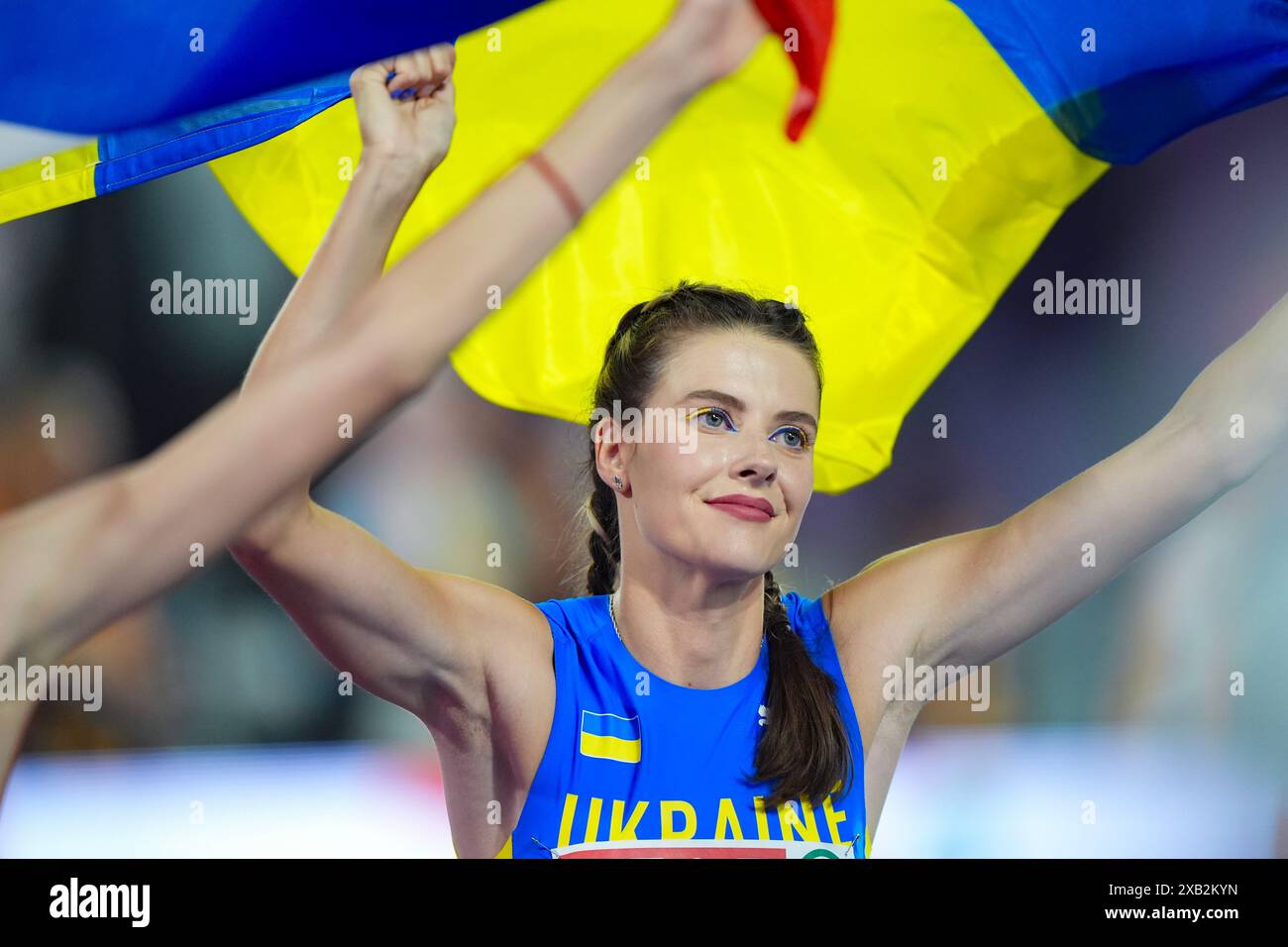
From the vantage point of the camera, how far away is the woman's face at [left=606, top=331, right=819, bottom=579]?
186cm

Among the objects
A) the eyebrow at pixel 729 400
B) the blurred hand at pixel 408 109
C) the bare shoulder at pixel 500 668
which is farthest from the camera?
the eyebrow at pixel 729 400

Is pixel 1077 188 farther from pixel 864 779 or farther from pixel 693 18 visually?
pixel 693 18

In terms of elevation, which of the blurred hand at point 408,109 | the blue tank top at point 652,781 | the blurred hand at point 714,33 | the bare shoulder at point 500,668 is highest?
the blurred hand at point 408,109

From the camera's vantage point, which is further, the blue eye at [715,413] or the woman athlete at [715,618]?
the blue eye at [715,413]

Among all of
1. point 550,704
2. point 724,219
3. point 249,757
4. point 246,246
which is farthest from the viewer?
point 246,246

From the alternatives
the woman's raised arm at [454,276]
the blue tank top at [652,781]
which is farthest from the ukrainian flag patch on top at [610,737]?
the woman's raised arm at [454,276]

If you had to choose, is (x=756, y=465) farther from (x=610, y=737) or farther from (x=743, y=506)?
(x=610, y=737)

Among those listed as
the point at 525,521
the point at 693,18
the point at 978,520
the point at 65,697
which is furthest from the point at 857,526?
the point at 693,18

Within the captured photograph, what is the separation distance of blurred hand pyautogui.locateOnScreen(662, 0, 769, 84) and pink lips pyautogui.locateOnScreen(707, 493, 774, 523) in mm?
776

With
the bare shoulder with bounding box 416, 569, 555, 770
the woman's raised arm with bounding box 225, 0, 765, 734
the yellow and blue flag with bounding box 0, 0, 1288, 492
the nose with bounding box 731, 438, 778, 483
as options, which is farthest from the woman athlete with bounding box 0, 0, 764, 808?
the yellow and blue flag with bounding box 0, 0, 1288, 492

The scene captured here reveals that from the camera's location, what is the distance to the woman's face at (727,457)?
1.86m

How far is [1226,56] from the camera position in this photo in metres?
2.09

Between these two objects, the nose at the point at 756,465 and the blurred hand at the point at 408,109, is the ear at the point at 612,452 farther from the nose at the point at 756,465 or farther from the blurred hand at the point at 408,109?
the blurred hand at the point at 408,109
